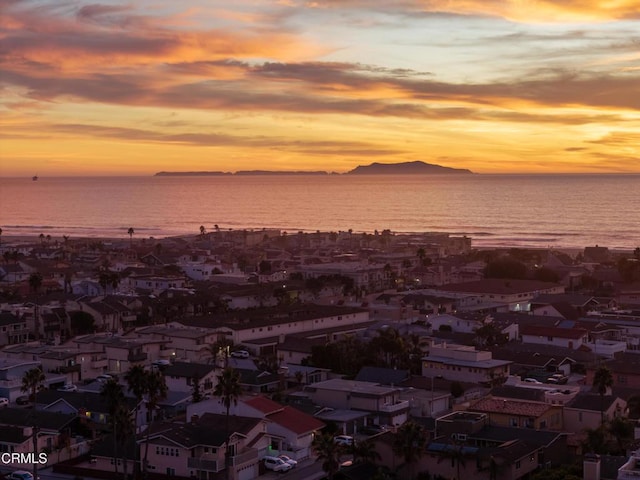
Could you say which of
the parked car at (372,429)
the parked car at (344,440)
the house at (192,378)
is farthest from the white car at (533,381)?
the house at (192,378)

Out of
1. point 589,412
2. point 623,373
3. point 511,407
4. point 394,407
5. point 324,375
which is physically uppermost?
point 511,407

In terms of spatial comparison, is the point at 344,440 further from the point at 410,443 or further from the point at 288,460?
the point at 410,443

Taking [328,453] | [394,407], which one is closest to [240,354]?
[394,407]

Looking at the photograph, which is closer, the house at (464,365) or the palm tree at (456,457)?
the palm tree at (456,457)

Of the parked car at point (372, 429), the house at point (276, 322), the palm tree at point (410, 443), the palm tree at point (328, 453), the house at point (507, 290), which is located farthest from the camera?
the house at point (507, 290)

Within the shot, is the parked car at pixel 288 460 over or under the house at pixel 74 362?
under

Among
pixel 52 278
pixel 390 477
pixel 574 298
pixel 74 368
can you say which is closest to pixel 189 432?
pixel 390 477

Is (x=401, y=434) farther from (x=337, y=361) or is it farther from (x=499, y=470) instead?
(x=337, y=361)

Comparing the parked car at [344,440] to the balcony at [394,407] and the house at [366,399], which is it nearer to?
the house at [366,399]
